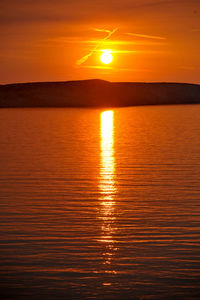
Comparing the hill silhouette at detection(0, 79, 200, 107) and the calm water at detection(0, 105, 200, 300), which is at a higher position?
the hill silhouette at detection(0, 79, 200, 107)

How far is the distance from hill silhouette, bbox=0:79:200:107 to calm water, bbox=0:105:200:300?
4006 inches

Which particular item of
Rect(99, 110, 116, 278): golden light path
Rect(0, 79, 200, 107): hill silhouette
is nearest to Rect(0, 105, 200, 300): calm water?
Rect(99, 110, 116, 278): golden light path

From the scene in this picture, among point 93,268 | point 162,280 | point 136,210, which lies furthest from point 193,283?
point 136,210

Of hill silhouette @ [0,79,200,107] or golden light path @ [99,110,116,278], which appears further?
hill silhouette @ [0,79,200,107]

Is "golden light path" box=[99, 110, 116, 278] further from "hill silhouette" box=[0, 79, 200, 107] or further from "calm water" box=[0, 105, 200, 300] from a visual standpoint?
"hill silhouette" box=[0, 79, 200, 107]

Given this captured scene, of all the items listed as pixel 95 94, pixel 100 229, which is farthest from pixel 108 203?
pixel 95 94

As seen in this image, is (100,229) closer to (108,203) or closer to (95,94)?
(108,203)

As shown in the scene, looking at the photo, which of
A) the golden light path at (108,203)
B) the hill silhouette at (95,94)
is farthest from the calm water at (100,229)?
the hill silhouette at (95,94)

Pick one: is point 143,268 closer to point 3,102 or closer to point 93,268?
point 93,268

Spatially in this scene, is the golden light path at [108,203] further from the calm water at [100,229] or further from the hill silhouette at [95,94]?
the hill silhouette at [95,94]

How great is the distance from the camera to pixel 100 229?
937 cm

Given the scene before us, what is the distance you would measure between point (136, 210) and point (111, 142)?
16726 millimetres

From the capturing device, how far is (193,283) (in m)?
6.70

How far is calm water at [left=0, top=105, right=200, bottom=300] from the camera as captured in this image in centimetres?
671
